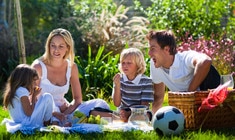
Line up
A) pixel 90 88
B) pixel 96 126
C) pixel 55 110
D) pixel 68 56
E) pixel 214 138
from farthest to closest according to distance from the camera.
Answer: pixel 90 88
pixel 68 56
pixel 55 110
pixel 96 126
pixel 214 138

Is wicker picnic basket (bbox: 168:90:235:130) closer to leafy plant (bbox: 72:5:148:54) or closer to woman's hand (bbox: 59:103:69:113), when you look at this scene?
woman's hand (bbox: 59:103:69:113)

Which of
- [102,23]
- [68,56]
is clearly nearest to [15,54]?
[102,23]

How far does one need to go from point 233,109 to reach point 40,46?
626 cm

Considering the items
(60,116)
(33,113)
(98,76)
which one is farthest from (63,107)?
(98,76)

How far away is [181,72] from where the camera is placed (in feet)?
21.0

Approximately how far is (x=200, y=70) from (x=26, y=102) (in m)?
1.75

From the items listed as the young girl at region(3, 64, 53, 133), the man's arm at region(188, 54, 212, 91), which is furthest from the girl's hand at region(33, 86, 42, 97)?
the man's arm at region(188, 54, 212, 91)

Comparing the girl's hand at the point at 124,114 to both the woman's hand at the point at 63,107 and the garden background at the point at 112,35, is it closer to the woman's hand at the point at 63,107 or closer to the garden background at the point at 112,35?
the woman's hand at the point at 63,107

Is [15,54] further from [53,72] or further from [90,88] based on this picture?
[53,72]

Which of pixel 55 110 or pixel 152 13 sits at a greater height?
pixel 152 13

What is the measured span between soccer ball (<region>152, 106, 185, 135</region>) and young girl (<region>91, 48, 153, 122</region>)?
1240 mm

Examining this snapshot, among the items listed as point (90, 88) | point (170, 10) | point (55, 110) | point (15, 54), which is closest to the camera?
point (55, 110)

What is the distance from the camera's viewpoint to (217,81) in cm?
630

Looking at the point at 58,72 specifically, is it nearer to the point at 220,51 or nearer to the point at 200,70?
the point at 200,70
